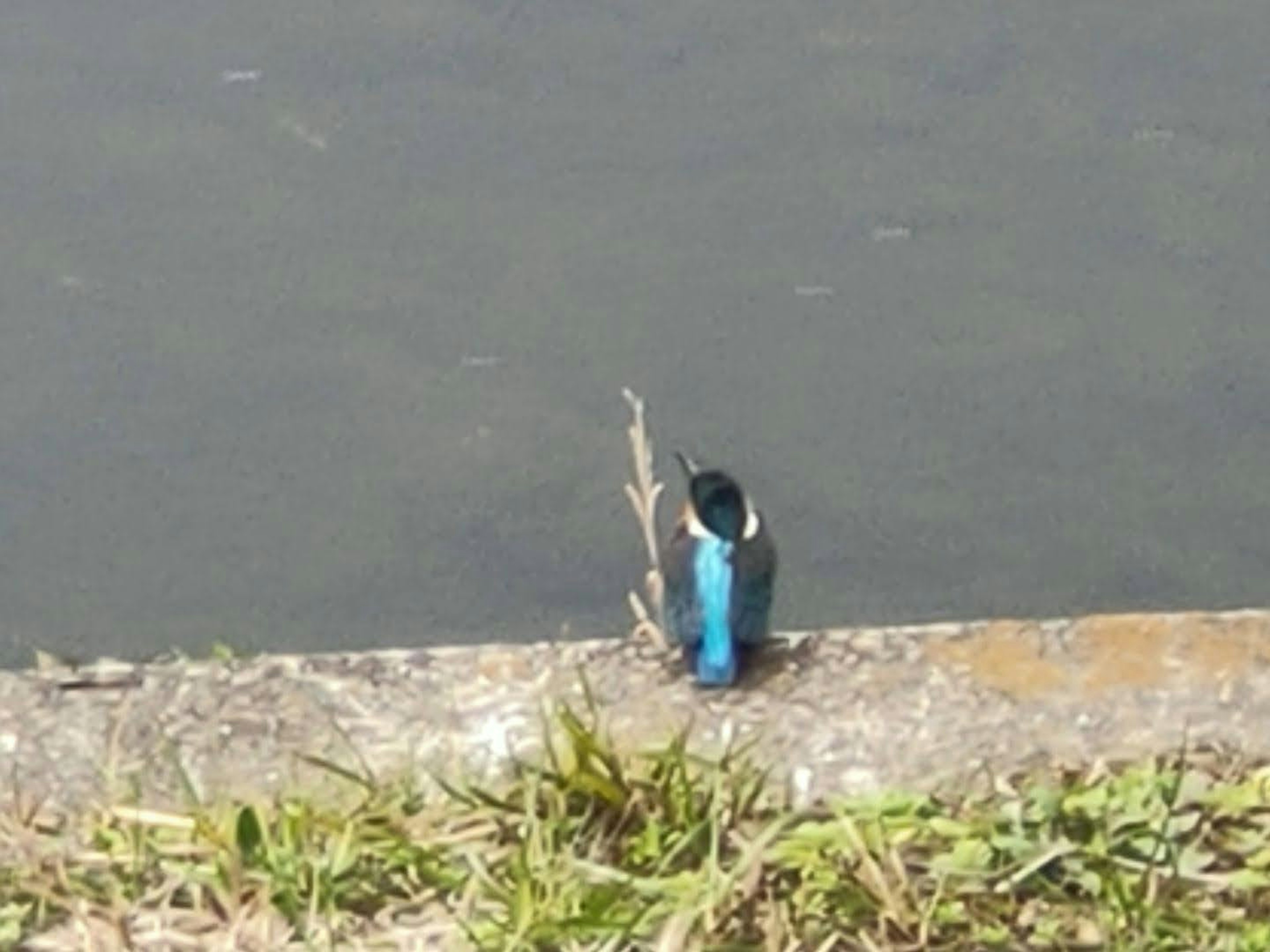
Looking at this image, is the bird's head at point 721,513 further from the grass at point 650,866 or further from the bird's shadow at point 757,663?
the grass at point 650,866

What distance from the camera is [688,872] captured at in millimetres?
2904

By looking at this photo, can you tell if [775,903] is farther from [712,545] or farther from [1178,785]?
[712,545]

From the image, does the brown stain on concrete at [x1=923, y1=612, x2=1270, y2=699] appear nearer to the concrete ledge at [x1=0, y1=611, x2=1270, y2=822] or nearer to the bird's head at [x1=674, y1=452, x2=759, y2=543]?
the concrete ledge at [x1=0, y1=611, x2=1270, y2=822]

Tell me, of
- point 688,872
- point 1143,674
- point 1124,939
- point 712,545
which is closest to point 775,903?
point 688,872

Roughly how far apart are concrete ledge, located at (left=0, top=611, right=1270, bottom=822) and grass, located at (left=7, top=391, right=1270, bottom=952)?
0.06 metres

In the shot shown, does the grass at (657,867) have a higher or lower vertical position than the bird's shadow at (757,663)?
lower

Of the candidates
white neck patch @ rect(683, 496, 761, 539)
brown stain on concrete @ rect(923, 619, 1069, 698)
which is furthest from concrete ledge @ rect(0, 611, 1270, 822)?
white neck patch @ rect(683, 496, 761, 539)

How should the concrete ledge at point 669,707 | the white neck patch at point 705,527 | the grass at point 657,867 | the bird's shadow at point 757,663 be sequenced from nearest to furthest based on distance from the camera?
1. the grass at point 657,867
2. the concrete ledge at point 669,707
3. the bird's shadow at point 757,663
4. the white neck patch at point 705,527

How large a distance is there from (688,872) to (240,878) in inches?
14.1

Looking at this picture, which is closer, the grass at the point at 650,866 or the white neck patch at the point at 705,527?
the grass at the point at 650,866

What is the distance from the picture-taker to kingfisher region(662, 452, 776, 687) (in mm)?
3164

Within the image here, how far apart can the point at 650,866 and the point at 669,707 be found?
244mm

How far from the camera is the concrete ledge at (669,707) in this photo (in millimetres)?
3053

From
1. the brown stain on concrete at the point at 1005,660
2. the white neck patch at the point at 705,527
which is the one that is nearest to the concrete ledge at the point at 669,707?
the brown stain on concrete at the point at 1005,660
